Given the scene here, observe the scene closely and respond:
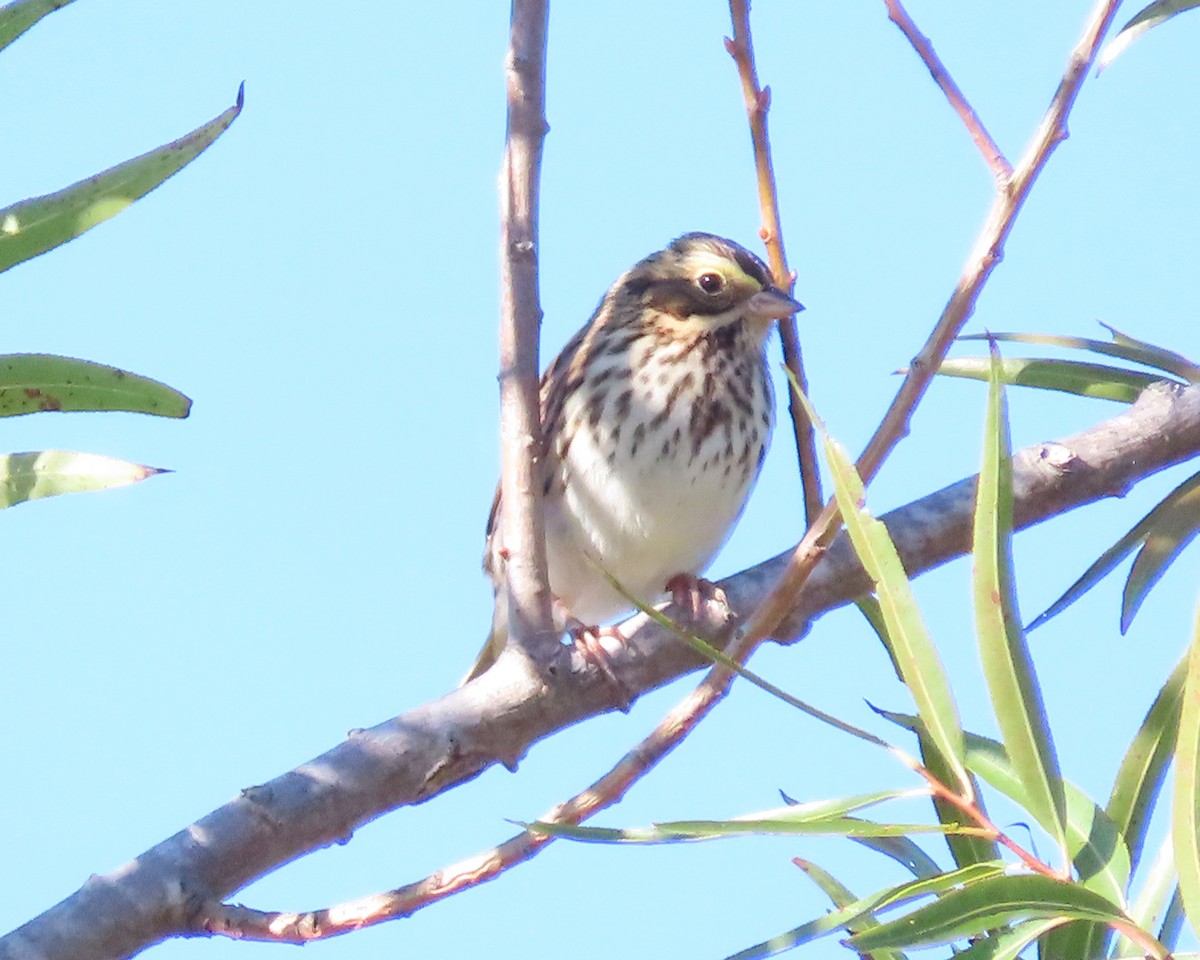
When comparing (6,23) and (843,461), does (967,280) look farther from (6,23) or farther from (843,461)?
(6,23)

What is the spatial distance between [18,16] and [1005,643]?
6.72 feet

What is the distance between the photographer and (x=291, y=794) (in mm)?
3055

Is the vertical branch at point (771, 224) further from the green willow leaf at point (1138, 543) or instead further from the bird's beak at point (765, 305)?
the bird's beak at point (765, 305)

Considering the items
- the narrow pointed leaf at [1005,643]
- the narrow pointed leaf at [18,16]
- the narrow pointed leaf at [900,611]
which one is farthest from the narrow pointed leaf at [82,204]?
the narrow pointed leaf at [1005,643]

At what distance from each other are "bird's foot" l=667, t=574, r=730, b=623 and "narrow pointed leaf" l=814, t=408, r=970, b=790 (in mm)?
1047

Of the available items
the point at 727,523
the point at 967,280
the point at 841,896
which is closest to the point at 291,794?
the point at 841,896

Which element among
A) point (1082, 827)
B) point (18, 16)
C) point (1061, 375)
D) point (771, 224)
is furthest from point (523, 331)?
point (1082, 827)

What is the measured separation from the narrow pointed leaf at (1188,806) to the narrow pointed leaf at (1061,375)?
165cm

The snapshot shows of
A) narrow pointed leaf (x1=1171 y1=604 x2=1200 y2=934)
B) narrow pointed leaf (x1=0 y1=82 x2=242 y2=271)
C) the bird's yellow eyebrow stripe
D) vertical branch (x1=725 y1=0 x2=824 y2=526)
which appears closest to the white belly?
the bird's yellow eyebrow stripe

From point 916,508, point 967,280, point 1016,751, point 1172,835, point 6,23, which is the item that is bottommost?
point 1172,835

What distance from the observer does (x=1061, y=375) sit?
404cm

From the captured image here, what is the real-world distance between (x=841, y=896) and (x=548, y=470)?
7.82ft

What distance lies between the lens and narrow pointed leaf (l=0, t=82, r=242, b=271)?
3176 millimetres

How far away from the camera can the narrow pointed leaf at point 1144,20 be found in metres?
3.32
